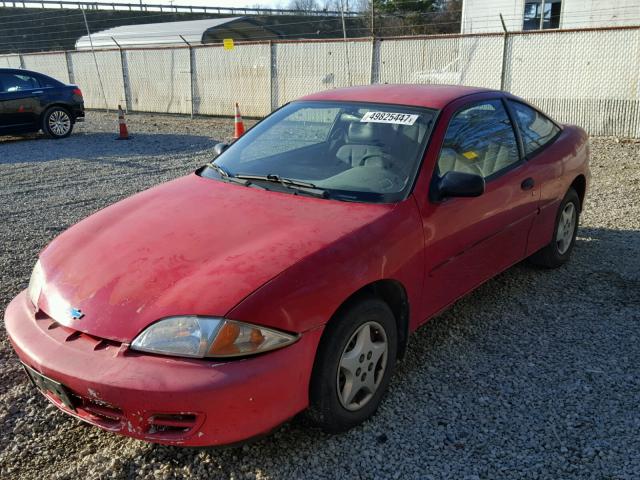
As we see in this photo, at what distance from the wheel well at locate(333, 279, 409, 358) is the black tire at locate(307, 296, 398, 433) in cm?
9

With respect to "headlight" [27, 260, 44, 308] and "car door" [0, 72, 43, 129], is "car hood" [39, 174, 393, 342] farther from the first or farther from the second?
"car door" [0, 72, 43, 129]

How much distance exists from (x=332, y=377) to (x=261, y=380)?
397mm

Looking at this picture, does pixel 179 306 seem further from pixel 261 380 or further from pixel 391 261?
pixel 391 261

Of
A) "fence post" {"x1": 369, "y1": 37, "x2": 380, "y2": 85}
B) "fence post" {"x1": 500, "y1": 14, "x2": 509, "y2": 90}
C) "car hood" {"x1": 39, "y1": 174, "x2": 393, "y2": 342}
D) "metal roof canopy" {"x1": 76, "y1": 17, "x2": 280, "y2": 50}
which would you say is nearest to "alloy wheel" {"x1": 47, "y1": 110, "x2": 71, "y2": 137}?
"fence post" {"x1": 369, "y1": 37, "x2": 380, "y2": 85}

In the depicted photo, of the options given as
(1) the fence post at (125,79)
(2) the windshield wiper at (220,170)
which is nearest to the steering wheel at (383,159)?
(2) the windshield wiper at (220,170)

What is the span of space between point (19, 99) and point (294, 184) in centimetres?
1122

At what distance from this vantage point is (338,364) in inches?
102

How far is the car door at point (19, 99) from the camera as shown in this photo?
39.7ft

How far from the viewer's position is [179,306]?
7.79ft

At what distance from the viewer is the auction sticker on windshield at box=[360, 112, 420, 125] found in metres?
3.49

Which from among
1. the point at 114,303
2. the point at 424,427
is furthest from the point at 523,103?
the point at 114,303

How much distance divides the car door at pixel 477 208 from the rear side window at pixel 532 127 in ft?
0.44

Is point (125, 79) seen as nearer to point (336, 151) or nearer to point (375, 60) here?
point (375, 60)

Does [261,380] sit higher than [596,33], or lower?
lower
